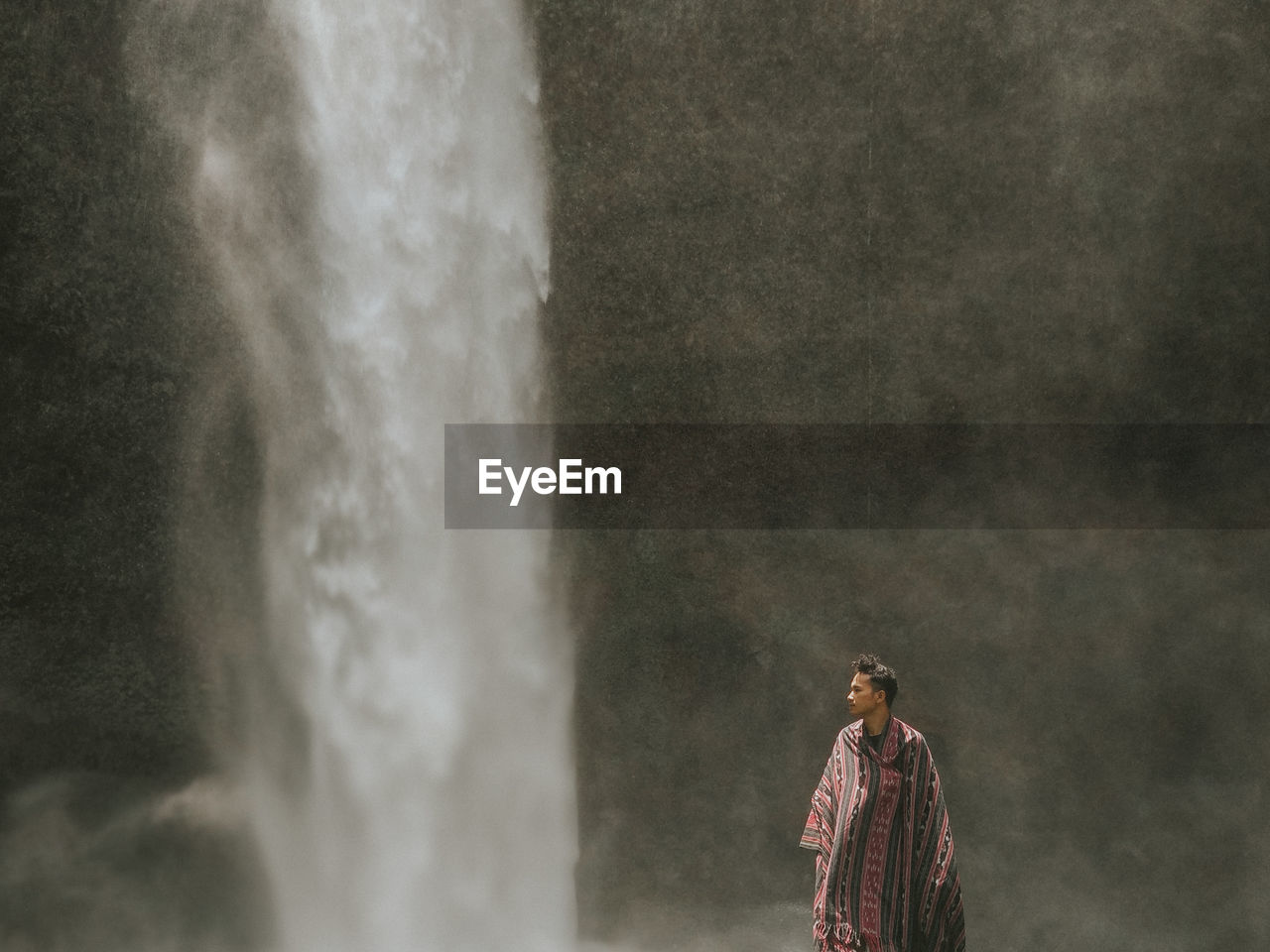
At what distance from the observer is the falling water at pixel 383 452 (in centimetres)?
563

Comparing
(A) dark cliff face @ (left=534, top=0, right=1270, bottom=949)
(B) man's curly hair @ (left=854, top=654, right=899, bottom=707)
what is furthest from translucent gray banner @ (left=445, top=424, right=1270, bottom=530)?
(B) man's curly hair @ (left=854, top=654, right=899, bottom=707)

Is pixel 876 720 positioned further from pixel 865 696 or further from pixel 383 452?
pixel 383 452

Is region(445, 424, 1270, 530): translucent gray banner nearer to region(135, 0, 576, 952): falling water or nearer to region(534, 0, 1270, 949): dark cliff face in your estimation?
region(534, 0, 1270, 949): dark cliff face

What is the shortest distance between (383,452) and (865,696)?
316 cm

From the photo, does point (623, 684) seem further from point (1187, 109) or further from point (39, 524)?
point (1187, 109)

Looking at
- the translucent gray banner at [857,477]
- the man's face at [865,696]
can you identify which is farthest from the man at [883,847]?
the translucent gray banner at [857,477]

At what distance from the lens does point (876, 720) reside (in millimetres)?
3889

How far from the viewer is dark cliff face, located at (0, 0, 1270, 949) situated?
5.40 m

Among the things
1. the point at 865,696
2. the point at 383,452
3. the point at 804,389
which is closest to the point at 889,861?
the point at 865,696

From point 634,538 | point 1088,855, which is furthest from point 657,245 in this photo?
point 1088,855

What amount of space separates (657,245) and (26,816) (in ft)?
15.9

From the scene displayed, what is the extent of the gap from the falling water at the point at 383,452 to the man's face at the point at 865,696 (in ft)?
7.09

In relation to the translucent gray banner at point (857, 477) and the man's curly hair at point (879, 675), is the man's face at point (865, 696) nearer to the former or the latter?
the man's curly hair at point (879, 675)

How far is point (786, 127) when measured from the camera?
18.0ft
